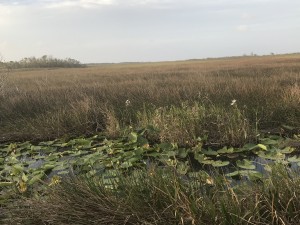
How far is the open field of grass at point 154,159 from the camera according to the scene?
10.2ft

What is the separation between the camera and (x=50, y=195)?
346 centimetres

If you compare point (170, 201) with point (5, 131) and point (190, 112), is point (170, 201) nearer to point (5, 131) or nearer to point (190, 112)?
point (190, 112)

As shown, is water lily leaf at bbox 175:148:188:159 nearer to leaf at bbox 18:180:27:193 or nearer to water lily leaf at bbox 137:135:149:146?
water lily leaf at bbox 137:135:149:146

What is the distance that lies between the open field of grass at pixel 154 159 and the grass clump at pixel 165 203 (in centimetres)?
1

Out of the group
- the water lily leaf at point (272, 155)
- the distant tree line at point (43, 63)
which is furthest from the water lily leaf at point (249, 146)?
the distant tree line at point (43, 63)

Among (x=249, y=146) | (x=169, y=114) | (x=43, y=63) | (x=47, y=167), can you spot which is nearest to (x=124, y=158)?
(x=47, y=167)

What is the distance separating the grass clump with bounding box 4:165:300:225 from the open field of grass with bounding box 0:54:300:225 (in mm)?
10

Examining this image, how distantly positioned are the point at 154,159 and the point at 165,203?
2564 mm

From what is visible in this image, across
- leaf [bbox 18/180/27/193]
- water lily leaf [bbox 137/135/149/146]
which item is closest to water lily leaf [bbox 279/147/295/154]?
water lily leaf [bbox 137/135/149/146]

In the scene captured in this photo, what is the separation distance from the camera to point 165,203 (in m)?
3.21

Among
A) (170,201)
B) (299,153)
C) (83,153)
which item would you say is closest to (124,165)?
(83,153)

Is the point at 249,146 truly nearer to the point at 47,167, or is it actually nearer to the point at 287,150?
the point at 287,150

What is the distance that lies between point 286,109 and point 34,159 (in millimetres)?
5577

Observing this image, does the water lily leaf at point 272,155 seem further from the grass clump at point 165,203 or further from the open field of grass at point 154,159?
the grass clump at point 165,203
